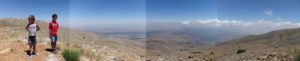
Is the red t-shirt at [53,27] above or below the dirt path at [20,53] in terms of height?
above

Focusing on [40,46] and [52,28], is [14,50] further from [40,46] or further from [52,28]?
[52,28]

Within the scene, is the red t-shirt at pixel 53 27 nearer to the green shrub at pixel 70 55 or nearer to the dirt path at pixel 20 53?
the dirt path at pixel 20 53

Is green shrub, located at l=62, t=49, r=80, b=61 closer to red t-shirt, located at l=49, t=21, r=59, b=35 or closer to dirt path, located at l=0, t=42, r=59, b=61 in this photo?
dirt path, located at l=0, t=42, r=59, b=61

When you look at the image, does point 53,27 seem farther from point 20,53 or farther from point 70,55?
point 20,53

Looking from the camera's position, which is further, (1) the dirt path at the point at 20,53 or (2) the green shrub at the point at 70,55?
(2) the green shrub at the point at 70,55

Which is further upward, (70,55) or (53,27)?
(53,27)

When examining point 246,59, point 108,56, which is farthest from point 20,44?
point 246,59

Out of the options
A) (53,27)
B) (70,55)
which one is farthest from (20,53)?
(53,27)

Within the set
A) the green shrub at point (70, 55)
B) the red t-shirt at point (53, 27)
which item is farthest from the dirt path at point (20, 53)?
the red t-shirt at point (53, 27)

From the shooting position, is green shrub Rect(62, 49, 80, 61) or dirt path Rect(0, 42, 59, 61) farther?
green shrub Rect(62, 49, 80, 61)

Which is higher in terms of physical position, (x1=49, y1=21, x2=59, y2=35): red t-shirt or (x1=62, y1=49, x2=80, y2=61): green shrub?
(x1=49, y1=21, x2=59, y2=35): red t-shirt

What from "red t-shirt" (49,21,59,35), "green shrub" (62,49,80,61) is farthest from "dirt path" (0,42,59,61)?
"red t-shirt" (49,21,59,35)
